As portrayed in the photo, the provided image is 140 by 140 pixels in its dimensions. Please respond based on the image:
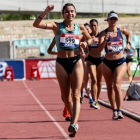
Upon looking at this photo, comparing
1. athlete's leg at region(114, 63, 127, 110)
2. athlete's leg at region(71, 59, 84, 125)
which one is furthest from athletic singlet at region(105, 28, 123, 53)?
athlete's leg at region(71, 59, 84, 125)

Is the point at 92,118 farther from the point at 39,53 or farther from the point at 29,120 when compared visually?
the point at 39,53

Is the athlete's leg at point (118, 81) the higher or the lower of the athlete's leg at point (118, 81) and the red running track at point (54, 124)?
the higher

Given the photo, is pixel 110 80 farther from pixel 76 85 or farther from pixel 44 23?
pixel 44 23

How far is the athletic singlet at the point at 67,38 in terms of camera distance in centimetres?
862

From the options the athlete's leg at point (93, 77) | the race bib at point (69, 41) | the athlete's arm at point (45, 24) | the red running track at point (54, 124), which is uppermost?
the athlete's arm at point (45, 24)

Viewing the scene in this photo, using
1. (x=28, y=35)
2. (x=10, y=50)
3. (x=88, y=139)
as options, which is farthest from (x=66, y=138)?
(x=28, y=35)

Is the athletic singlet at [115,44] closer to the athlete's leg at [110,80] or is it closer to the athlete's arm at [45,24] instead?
the athlete's leg at [110,80]

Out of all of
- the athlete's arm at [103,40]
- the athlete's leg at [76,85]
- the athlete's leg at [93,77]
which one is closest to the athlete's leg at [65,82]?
the athlete's leg at [76,85]

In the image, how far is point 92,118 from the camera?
11078 mm

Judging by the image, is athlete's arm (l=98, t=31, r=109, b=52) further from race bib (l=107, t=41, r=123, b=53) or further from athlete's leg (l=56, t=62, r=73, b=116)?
athlete's leg (l=56, t=62, r=73, b=116)

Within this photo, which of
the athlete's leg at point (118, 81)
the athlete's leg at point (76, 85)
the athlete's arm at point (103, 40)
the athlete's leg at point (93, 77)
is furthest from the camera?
the athlete's leg at point (93, 77)

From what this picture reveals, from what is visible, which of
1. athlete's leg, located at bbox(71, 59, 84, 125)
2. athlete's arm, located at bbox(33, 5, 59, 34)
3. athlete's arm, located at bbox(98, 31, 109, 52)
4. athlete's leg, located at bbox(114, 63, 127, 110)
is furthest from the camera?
athlete's leg, located at bbox(114, 63, 127, 110)

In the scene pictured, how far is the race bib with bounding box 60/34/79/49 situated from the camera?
8609mm

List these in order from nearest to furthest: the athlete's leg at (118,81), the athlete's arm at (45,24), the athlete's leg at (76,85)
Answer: the athlete's arm at (45,24) < the athlete's leg at (76,85) < the athlete's leg at (118,81)
